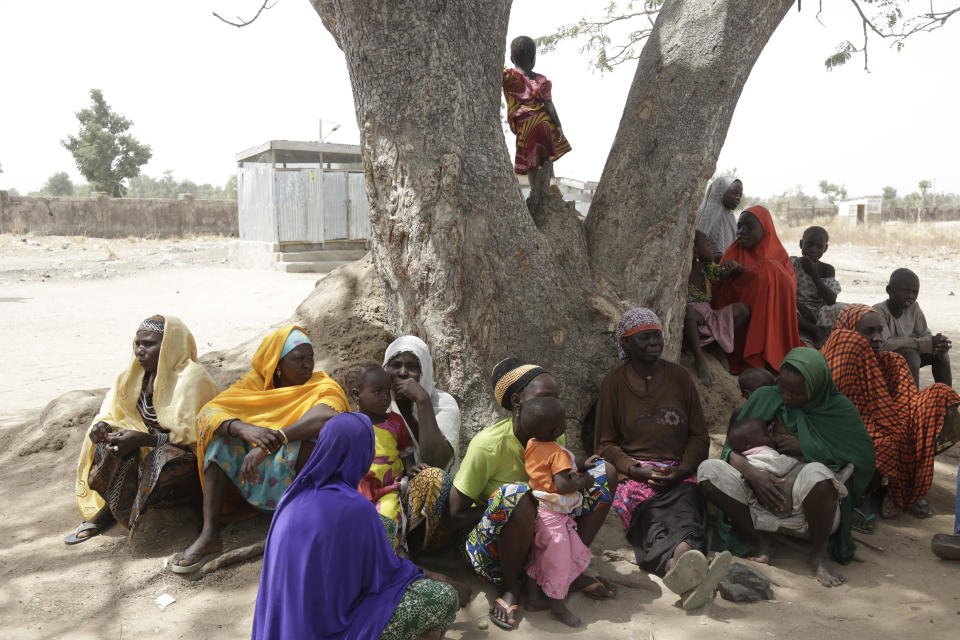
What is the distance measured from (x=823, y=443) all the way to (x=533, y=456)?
161cm

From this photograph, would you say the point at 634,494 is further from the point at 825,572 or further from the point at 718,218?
the point at 718,218

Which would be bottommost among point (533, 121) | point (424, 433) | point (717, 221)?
point (424, 433)

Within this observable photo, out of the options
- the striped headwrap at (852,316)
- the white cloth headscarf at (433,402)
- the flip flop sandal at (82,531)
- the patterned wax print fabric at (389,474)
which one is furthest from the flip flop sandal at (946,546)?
the flip flop sandal at (82,531)

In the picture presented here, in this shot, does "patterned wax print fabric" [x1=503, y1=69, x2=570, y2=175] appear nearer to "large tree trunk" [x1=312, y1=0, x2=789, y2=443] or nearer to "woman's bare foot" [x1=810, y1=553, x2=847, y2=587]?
"large tree trunk" [x1=312, y1=0, x2=789, y2=443]

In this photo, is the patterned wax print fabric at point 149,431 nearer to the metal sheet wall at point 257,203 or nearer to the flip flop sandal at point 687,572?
the flip flop sandal at point 687,572

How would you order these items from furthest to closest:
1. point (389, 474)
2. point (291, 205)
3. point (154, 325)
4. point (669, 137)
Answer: point (291, 205) → point (669, 137) → point (154, 325) → point (389, 474)

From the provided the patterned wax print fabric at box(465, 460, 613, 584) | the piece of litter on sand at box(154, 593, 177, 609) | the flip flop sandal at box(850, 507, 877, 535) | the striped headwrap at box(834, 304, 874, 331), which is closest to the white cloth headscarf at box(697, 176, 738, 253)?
the striped headwrap at box(834, 304, 874, 331)

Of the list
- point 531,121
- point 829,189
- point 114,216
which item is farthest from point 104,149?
point 829,189

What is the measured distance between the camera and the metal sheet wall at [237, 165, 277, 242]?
54.9 ft

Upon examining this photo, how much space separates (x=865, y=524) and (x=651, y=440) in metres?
1.33

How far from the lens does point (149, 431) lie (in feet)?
12.9

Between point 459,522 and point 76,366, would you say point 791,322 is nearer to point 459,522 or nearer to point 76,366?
point 459,522

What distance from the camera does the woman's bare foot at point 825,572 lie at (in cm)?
337

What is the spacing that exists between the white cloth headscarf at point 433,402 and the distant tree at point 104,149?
40.1 m
